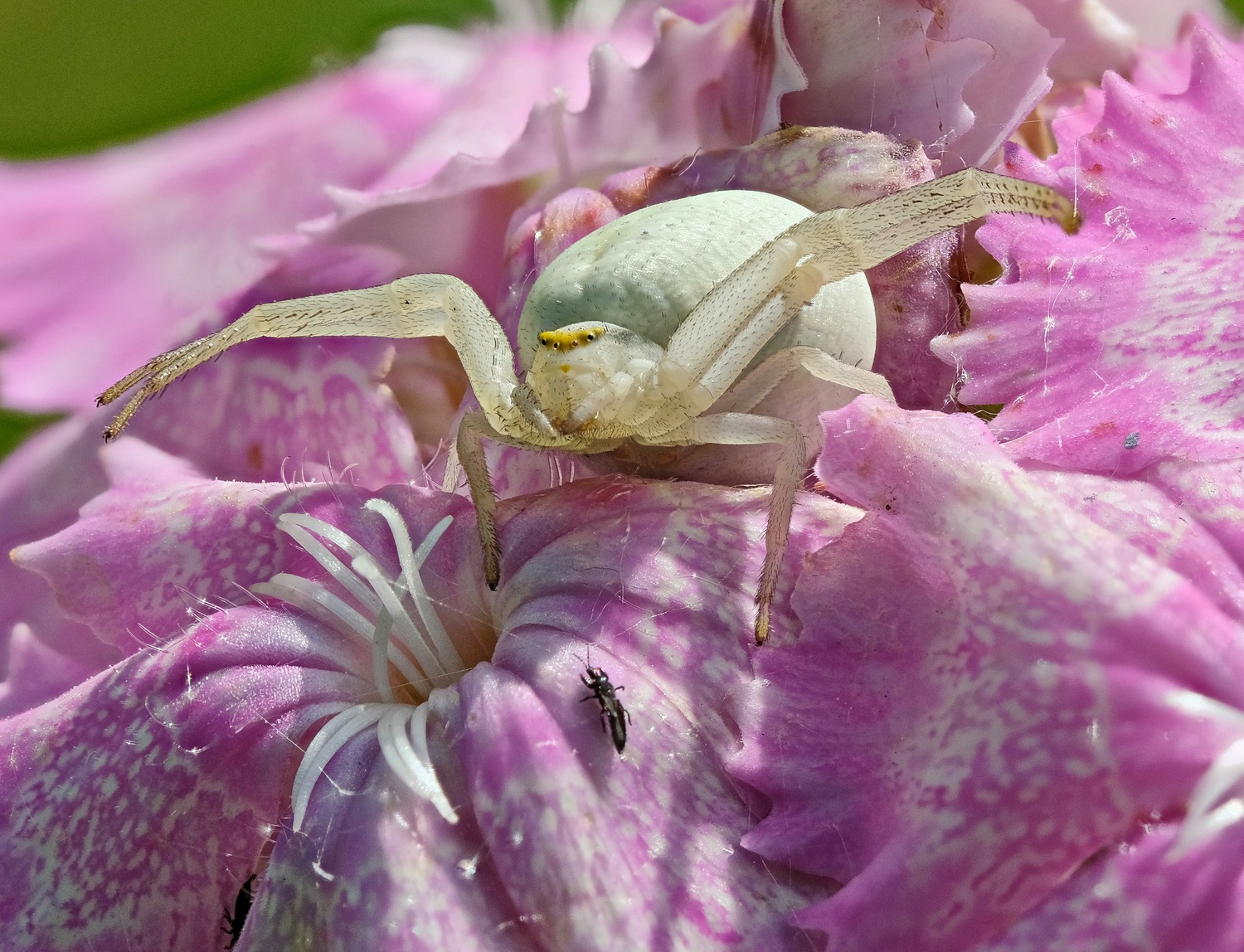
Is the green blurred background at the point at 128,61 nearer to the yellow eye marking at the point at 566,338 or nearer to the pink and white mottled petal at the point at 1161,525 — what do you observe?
the yellow eye marking at the point at 566,338

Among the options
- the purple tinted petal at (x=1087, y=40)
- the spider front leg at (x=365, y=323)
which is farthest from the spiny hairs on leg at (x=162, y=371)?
the purple tinted petal at (x=1087, y=40)

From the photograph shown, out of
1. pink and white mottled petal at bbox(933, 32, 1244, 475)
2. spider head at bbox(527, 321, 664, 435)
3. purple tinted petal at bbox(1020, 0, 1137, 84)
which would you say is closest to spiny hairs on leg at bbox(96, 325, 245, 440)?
spider head at bbox(527, 321, 664, 435)

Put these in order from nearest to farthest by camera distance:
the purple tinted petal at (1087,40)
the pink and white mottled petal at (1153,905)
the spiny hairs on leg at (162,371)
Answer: the pink and white mottled petal at (1153,905) < the spiny hairs on leg at (162,371) < the purple tinted petal at (1087,40)

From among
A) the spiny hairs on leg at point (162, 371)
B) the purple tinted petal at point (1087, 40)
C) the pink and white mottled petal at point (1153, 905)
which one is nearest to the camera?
the pink and white mottled petal at point (1153, 905)

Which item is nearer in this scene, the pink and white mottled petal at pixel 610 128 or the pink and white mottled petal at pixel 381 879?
the pink and white mottled petal at pixel 381 879

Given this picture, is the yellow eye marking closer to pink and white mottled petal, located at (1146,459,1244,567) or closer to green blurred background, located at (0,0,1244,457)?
pink and white mottled petal, located at (1146,459,1244,567)

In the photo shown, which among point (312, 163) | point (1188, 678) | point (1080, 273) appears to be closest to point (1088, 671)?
point (1188, 678)

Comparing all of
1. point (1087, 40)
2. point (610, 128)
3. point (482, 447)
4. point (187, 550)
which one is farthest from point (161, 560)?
point (1087, 40)
